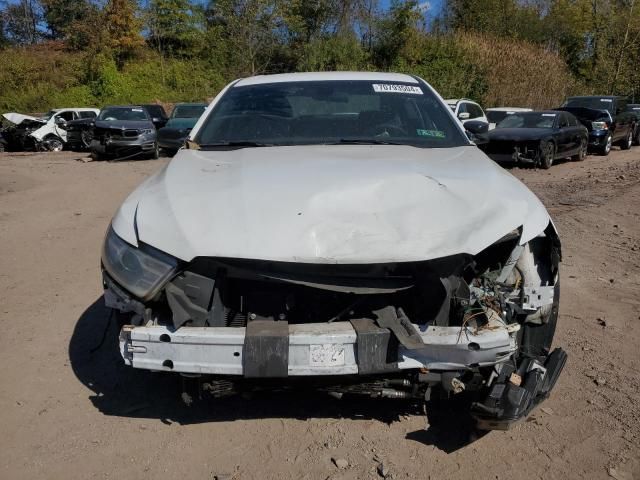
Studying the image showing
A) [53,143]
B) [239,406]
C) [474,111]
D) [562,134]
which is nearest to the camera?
[239,406]

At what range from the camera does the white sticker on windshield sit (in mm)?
4156

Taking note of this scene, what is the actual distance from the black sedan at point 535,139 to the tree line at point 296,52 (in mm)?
14621

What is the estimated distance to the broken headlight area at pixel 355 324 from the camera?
2.38 meters

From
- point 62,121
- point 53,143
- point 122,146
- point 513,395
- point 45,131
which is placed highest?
point 513,395

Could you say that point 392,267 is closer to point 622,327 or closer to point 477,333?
point 477,333

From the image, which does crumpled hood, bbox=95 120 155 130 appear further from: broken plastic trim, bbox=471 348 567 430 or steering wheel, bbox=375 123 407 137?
broken plastic trim, bbox=471 348 567 430

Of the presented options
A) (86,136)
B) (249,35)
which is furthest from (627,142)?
(249,35)

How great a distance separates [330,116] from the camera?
12.9ft

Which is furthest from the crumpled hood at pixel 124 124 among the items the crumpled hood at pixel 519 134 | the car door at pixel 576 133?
the car door at pixel 576 133

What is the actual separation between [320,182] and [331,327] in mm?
718

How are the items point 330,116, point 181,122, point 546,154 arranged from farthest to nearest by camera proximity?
point 181,122 → point 546,154 → point 330,116

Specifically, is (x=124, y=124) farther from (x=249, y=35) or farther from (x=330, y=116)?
(x=249, y=35)

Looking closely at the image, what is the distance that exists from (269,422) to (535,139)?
11958 millimetres

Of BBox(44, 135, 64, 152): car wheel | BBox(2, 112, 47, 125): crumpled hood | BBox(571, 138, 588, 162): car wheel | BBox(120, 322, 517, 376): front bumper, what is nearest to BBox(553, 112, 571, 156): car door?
BBox(571, 138, 588, 162): car wheel
